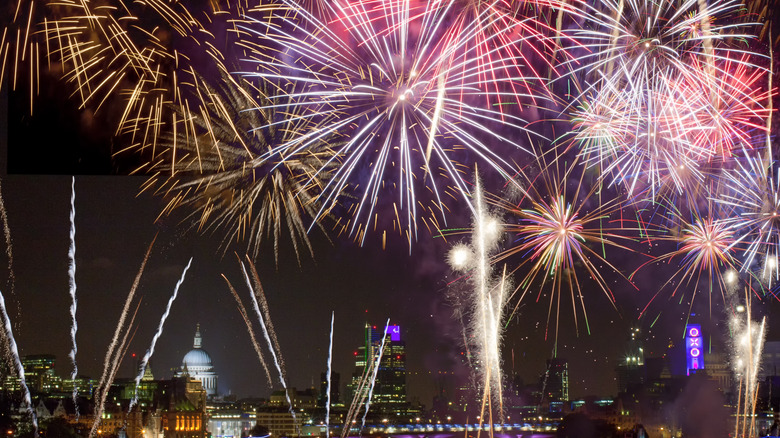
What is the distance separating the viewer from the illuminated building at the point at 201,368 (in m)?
102

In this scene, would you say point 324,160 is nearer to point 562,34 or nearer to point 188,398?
point 562,34

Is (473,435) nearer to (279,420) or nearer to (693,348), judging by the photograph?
(693,348)

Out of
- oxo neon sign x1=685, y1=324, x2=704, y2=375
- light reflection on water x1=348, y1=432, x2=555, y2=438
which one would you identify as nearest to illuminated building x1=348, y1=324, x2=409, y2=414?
light reflection on water x1=348, y1=432, x2=555, y2=438

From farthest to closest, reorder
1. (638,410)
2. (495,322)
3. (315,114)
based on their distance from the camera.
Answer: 1. (638,410)
2. (495,322)
3. (315,114)

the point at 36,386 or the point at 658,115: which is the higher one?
the point at 658,115

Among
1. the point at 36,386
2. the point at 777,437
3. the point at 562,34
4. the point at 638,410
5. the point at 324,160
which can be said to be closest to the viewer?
the point at 562,34

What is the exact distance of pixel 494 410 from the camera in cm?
9900

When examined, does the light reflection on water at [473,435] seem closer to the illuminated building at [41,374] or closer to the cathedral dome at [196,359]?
the illuminated building at [41,374]

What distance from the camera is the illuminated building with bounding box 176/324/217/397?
101812mm

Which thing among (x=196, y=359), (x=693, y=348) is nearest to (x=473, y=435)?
(x=693, y=348)

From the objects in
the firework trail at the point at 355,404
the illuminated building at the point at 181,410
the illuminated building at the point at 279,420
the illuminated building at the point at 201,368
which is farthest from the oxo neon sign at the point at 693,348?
the illuminated building at the point at 201,368

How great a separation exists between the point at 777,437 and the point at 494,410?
84.8 metres

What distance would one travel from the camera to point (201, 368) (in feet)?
340

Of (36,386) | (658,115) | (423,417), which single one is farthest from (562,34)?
(423,417)
